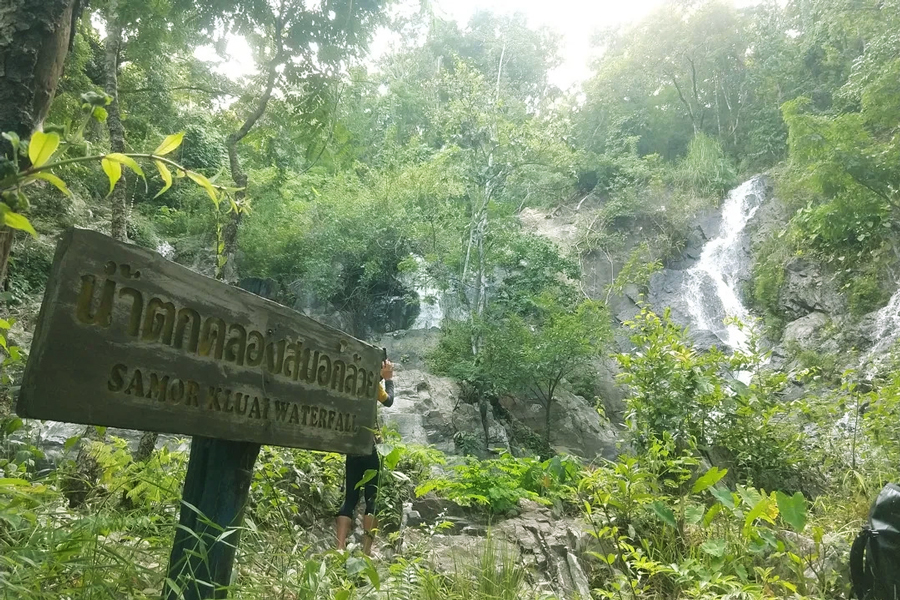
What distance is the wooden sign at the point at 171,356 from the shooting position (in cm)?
103

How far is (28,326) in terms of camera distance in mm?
6695

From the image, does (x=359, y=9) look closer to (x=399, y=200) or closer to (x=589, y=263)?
(x=399, y=200)

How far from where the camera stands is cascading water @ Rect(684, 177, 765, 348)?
12736mm

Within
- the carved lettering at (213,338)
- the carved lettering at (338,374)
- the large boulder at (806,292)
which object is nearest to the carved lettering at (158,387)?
the carved lettering at (213,338)

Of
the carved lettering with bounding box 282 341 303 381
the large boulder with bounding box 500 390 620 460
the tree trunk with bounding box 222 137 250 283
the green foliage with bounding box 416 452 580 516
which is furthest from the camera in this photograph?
the large boulder with bounding box 500 390 620 460

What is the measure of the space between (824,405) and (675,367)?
1147 millimetres

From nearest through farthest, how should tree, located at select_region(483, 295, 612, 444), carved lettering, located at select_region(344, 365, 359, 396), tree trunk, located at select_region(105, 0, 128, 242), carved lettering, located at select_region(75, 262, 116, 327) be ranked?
carved lettering, located at select_region(75, 262, 116, 327) → carved lettering, located at select_region(344, 365, 359, 396) → tree trunk, located at select_region(105, 0, 128, 242) → tree, located at select_region(483, 295, 612, 444)

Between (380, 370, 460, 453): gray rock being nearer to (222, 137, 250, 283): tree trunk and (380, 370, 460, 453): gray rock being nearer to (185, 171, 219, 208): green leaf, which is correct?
(222, 137, 250, 283): tree trunk

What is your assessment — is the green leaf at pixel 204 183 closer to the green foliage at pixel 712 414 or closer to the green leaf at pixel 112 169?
the green leaf at pixel 112 169

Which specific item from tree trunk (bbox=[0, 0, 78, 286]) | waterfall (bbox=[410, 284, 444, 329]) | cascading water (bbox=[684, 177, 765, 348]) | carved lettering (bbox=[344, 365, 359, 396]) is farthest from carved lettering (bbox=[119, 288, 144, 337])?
cascading water (bbox=[684, 177, 765, 348])

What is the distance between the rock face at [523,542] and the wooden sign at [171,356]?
1.14 metres

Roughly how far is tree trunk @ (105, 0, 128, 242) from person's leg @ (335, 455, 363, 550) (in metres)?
2.11

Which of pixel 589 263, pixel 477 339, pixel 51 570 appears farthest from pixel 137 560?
pixel 589 263

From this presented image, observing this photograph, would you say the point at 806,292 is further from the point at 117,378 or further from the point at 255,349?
the point at 117,378
